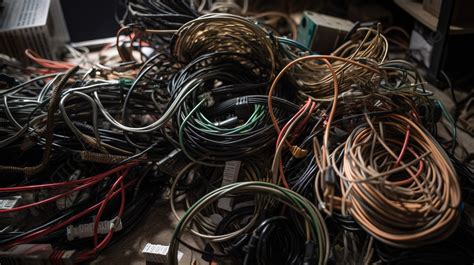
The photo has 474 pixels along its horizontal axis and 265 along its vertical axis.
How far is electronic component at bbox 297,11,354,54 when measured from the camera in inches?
65.0

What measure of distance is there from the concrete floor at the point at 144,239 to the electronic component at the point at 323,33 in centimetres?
92

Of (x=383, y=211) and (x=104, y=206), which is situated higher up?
(x=383, y=211)

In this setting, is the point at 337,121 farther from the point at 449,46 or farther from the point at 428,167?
the point at 449,46

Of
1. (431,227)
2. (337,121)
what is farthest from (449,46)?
(431,227)

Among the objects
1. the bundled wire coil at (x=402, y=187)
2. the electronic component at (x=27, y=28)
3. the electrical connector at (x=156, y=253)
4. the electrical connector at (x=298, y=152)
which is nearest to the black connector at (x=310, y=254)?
the bundled wire coil at (x=402, y=187)

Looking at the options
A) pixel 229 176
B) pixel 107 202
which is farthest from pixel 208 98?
A: pixel 107 202

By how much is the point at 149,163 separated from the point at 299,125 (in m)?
0.48

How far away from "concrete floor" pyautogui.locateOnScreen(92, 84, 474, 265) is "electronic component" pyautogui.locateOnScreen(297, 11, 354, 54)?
3.01ft

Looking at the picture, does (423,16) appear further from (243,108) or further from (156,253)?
(156,253)

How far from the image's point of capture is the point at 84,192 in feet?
4.12

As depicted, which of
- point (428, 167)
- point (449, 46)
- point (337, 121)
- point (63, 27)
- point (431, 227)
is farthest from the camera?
point (63, 27)

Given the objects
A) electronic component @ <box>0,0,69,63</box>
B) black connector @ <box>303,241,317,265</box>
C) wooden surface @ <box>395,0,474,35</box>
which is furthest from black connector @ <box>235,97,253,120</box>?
electronic component @ <box>0,0,69,63</box>

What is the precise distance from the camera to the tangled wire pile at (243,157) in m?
0.93

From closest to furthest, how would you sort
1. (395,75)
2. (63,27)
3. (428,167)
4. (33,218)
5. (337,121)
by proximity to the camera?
1. (428,167)
2. (337,121)
3. (33,218)
4. (395,75)
5. (63,27)
